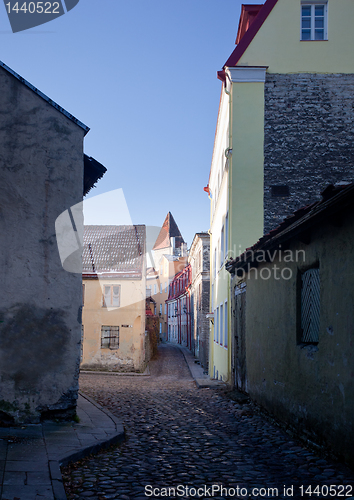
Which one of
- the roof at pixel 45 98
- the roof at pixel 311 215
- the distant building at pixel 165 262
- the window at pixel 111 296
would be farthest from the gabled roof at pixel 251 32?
the distant building at pixel 165 262

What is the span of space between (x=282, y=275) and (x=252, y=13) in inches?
441

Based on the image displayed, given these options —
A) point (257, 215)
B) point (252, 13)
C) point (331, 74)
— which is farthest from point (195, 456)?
point (252, 13)

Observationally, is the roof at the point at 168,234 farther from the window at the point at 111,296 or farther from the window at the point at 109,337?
the window at the point at 109,337

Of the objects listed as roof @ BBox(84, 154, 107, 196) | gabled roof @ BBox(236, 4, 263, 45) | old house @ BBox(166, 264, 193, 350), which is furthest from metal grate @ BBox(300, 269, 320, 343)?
old house @ BBox(166, 264, 193, 350)

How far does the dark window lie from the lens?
1452 cm

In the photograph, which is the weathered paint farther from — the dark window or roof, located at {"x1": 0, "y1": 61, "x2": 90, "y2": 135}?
roof, located at {"x1": 0, "y1": 61, "x2": 90, "y2": 135}

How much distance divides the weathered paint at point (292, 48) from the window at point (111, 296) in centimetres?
1592

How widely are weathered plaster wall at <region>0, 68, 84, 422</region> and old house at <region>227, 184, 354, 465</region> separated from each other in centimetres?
340

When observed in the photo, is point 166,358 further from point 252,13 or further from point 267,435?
point 267,435

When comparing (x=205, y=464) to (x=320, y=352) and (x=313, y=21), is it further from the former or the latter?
(x=313, y=21)

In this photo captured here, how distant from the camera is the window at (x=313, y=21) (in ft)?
48.9

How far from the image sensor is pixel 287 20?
1482 centimetres

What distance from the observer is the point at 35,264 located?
7.82 metres

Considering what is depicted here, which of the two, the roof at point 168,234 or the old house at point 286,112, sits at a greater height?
the roof at point 168,234
